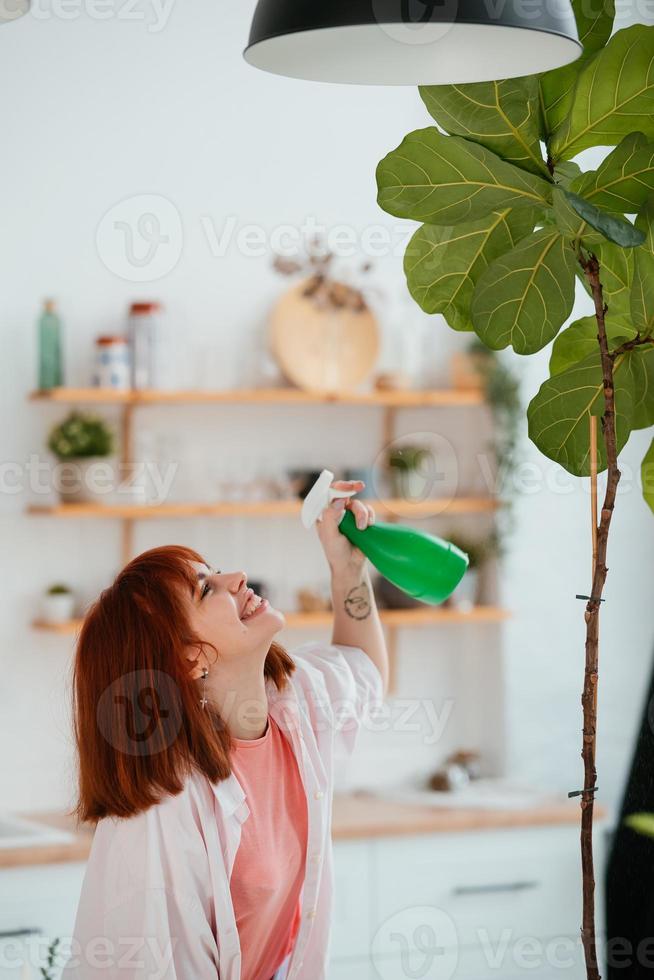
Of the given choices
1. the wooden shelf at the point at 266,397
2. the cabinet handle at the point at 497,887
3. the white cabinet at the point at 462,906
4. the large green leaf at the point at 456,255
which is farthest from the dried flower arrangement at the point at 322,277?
the large green leaf at the point at 456,255

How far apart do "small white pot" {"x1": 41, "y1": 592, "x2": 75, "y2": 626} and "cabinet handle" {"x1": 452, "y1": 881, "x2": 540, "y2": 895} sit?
1117 millimetres

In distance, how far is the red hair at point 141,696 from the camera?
4.62ft

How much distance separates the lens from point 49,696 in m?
2.90

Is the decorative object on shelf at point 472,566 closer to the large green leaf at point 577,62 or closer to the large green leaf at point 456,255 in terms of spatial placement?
the large green leaf at point 456,255

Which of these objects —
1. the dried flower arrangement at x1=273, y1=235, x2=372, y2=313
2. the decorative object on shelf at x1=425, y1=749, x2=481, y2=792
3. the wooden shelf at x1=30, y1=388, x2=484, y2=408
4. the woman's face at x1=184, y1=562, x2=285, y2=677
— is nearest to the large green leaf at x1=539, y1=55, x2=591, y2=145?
the woman's face at x1=184, y1=562, x2=285, y2=677

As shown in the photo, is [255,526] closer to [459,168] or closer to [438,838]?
[438,838]

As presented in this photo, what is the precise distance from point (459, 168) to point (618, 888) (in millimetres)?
2248

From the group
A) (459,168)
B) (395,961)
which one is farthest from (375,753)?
(459,168)

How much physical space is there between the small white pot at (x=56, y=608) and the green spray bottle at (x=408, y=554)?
55.1 inches

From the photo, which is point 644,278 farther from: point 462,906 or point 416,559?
point 462,906

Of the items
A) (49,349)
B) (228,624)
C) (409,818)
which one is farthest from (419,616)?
(228,624)

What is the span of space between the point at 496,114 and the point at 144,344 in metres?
1.86

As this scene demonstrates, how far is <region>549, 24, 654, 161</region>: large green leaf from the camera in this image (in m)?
1.13

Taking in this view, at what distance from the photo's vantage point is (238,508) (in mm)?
2938
